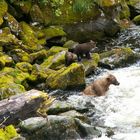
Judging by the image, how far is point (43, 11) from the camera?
68.6 feet

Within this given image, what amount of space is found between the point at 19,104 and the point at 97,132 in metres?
2.08

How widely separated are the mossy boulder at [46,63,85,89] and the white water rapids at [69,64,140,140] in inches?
Answer: 31.3

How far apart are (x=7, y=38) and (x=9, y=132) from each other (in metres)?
8.47

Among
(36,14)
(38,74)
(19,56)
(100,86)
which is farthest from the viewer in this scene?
(36,14)

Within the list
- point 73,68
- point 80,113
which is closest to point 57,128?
point 80,113

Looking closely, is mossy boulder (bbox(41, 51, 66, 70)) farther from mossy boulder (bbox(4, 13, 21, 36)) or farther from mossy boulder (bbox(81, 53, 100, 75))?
mossy boulder (bbox(4, 13, 21, 36))

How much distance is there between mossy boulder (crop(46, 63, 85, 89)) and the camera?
47.4 feet

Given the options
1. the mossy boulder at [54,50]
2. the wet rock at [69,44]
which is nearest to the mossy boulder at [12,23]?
the mossy boulder at [54,50]

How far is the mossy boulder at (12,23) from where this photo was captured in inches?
→ 738

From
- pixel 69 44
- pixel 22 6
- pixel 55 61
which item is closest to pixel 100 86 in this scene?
pixel 55 61

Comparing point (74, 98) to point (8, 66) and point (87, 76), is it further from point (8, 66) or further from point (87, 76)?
point (8, 66)

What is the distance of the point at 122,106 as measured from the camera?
12508 millimetres

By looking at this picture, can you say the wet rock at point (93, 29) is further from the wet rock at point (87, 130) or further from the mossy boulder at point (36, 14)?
the wet rock at point (87, 130)

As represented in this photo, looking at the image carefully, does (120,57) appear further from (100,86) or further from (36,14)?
(36,14)
